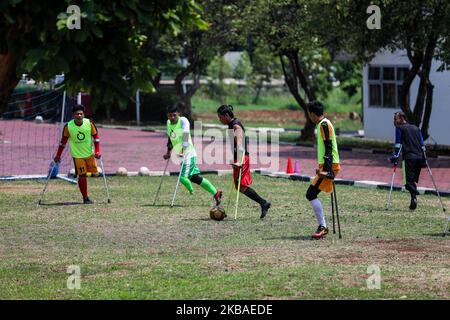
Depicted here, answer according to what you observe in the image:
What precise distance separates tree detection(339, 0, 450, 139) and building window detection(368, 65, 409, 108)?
738 cm

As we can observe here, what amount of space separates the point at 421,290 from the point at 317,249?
9.89 ft

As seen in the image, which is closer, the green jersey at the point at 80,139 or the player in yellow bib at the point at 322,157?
the player in yellow bib at the point at 322,157

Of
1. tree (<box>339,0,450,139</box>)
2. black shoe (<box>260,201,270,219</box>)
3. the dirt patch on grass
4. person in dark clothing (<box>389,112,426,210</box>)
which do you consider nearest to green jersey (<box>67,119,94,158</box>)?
the dirt patch on grass

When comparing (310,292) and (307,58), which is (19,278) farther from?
(307,58)

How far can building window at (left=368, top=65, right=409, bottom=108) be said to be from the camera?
38.8 meters

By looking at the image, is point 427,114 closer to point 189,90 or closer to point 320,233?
point 320,233

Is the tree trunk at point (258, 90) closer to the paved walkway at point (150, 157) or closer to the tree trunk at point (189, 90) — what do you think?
the tree trunk at point (189, 90)

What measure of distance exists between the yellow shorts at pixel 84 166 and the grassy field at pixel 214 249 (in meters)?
0.63

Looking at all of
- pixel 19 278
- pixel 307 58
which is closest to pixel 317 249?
pixel 19 278

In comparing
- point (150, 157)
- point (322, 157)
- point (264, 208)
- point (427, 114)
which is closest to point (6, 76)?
point (322, 157)

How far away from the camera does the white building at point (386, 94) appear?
35.8 m

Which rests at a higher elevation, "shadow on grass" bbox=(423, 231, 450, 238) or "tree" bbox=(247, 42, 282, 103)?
"tree" bbox=(247, 42, 282, 103)

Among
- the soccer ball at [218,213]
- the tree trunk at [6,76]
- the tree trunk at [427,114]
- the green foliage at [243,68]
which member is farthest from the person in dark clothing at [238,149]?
the green foliage at [243,68]

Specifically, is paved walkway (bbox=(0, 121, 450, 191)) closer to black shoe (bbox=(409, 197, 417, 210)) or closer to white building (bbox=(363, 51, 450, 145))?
white building (bbox=(363, 51, 450, 145))
